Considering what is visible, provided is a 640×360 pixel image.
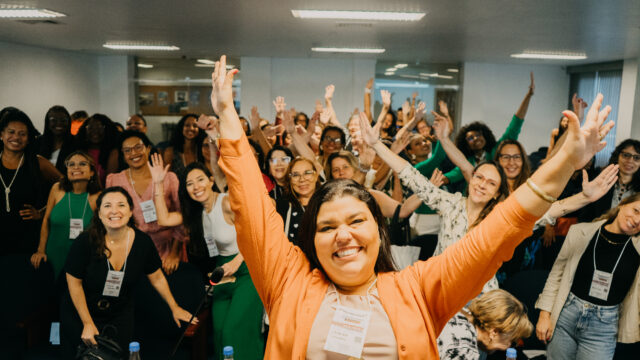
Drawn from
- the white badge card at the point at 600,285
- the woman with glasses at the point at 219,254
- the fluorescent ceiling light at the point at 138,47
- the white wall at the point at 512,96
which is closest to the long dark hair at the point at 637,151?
the white badge card at the point at 600,285

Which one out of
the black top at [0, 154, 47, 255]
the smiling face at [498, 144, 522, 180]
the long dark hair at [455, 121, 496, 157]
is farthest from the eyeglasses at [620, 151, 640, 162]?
the black top at [0, 154, 47, 255]

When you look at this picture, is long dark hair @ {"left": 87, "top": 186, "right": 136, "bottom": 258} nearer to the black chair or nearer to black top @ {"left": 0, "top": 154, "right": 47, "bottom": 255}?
the black chair

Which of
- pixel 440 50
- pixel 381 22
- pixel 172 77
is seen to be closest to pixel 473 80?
pixel 440 50

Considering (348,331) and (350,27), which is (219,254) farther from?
(350,27)

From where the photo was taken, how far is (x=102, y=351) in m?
2.41

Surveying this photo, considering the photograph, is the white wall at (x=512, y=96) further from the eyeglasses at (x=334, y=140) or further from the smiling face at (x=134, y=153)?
the smiling face at (x=134, y=153)

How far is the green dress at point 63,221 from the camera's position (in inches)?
135

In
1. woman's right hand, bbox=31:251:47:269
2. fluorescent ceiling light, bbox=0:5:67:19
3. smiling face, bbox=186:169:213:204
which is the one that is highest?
fluorescent ceiling light, bbox=0:5:67:19

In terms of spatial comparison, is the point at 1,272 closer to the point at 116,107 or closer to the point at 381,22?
the point at 381,22

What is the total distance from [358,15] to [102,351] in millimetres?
3658

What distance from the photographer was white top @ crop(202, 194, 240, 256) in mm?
3006

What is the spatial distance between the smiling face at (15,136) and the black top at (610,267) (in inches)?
169

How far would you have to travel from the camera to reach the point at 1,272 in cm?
307

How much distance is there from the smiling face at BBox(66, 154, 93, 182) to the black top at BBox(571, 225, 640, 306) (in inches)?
137
